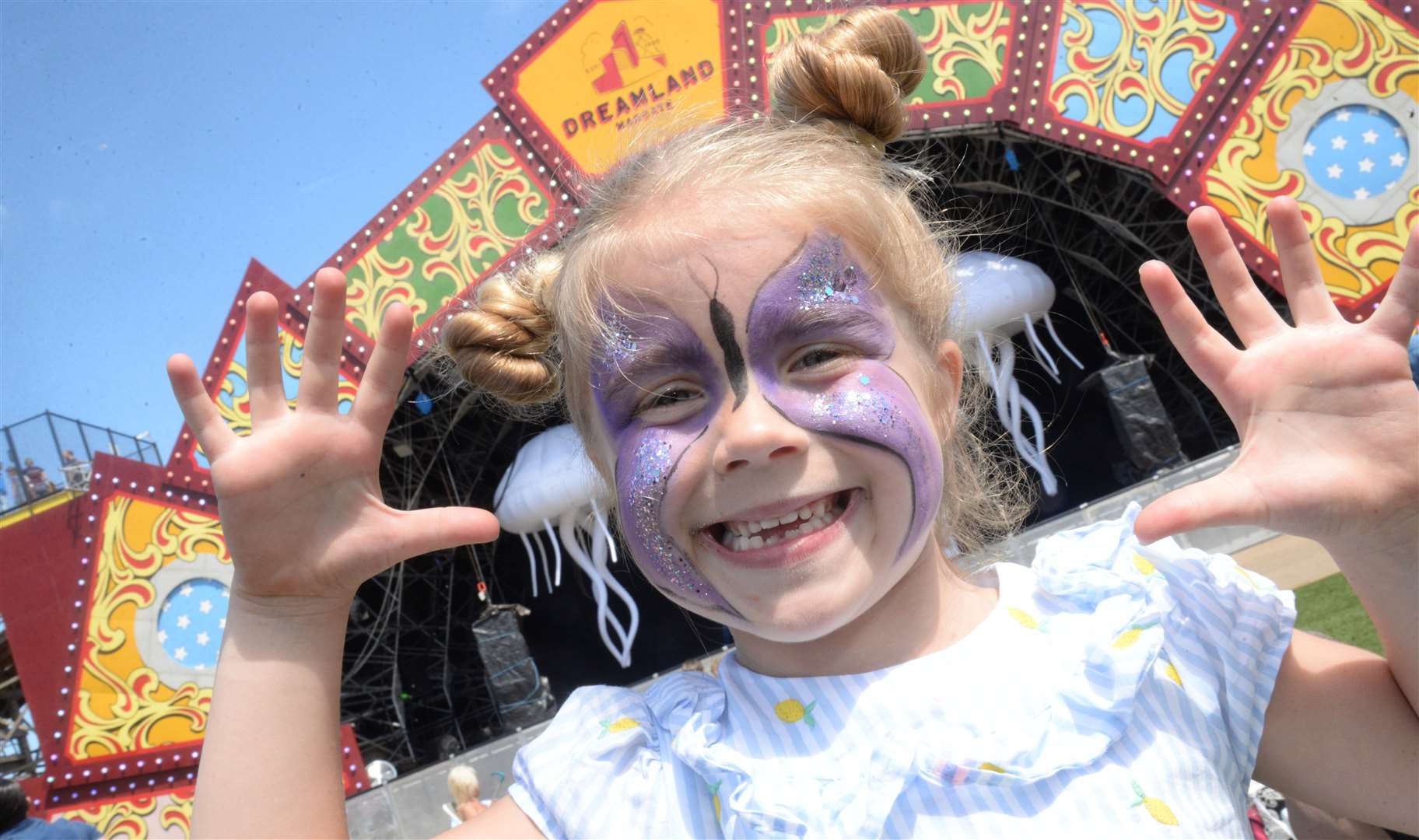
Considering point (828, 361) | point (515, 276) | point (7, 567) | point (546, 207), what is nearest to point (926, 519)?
point (828, 361)

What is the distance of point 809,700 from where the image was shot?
1062 millimetres

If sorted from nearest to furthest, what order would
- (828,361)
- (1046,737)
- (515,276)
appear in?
(1046,737), (828,361), (515,276)

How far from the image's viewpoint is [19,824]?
8.98ft

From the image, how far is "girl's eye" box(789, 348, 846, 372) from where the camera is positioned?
1.07 metres

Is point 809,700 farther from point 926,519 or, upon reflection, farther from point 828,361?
point 828,361

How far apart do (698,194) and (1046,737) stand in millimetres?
739

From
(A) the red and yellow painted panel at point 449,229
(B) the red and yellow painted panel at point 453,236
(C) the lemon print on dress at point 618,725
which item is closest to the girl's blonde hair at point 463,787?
(A) the red and yellow painted panel at point 449,229

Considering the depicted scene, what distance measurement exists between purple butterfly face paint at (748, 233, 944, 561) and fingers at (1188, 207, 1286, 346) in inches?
13.5

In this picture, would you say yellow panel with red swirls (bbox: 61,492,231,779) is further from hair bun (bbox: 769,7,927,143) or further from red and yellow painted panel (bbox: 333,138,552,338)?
hair bun (bbox: 769,7,927,143)

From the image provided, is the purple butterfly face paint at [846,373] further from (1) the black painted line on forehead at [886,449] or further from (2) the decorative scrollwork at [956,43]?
(2) the decorative scrollwork at [956,43]

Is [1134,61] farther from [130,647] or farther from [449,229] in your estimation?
[130,647]

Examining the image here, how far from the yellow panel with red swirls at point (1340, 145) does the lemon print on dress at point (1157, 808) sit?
17.9ft

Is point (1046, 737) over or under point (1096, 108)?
under

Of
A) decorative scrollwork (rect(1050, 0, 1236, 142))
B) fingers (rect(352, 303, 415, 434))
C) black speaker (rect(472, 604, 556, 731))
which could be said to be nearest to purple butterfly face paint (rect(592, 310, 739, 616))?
fingers (rect(352, 303, 415, 434))
